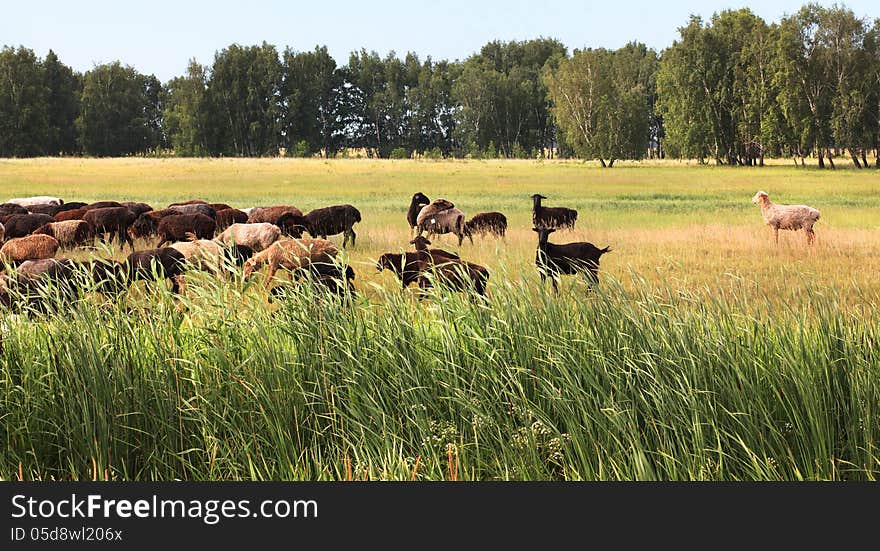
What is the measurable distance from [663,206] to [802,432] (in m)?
29.2

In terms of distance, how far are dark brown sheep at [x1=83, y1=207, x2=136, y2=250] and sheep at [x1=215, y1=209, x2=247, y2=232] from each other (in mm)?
1886

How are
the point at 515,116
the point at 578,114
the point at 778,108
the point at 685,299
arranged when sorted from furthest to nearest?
the point at 515,116
the point at 578,114
the point at 778,108
the point at 685,299

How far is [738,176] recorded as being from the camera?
193 feet

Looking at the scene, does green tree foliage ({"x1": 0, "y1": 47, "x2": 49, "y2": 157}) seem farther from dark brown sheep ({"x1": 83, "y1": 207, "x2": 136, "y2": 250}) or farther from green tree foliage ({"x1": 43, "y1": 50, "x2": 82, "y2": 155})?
dark brown sheep ({"x1": 83, "y1": 207, "x2": 136, "y2": 250})

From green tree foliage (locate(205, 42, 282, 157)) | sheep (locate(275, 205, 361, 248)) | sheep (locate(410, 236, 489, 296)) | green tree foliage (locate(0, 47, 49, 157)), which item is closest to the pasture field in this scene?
sheep (locate(410, 236, 489, 296))

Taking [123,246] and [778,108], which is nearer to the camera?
[123,246]

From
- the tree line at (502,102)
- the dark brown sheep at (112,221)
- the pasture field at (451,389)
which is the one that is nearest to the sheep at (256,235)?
the dark brown sheep at (112,221)

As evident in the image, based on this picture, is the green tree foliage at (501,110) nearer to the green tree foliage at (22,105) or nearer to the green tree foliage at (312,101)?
the green tree foliage at (312,101)

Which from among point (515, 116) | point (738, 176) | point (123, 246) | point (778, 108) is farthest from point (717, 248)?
point (515, 116)

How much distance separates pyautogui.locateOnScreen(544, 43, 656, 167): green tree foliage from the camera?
281 ft

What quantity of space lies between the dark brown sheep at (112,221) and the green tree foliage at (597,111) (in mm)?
68481

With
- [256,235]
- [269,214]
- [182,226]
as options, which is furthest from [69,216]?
[256,235]

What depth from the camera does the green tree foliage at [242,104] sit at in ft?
349

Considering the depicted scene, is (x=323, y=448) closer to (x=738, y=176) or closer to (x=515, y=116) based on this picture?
(x=738, y=176)
